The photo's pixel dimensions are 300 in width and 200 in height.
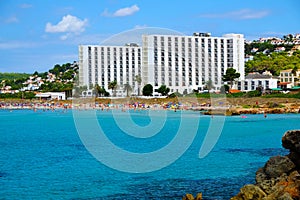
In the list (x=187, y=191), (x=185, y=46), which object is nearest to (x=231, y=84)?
(x=185, y=46)

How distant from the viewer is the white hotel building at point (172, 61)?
9844cm

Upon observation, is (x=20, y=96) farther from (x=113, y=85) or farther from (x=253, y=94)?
(x=253, y=94)

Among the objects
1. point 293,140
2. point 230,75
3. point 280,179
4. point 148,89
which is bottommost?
point 280,179

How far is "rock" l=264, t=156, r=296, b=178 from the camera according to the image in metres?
18.0

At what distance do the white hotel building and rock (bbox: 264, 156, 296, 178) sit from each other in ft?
241

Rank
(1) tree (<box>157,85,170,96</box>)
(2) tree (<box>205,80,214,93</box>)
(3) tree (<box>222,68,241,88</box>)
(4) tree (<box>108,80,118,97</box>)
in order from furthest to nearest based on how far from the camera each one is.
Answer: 1. (4) tree (<box>108,80,118,97</box>)
2. (2) tree (<box>205,80,214,93</box>)
3. (1) tree (<box>157,85,170,96</box>)
4. (3) tree (<box>222,68,241,88</box>)

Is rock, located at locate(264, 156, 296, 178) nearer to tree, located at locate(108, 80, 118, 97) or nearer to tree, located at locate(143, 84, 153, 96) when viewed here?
tree, located at locate(143, 84, 153, 96)

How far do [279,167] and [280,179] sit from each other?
119cm

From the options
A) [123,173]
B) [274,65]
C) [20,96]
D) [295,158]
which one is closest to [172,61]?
[274,65]

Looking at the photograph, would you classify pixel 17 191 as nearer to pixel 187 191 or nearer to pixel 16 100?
pixel 187 191

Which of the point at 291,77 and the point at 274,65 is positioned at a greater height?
the point at 274,65

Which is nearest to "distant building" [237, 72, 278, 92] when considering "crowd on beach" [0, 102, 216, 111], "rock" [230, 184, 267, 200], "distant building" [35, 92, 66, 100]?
"crowd on beach" [0, 102, 216, 111]

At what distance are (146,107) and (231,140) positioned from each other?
5089cm

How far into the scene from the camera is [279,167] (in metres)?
18.1
